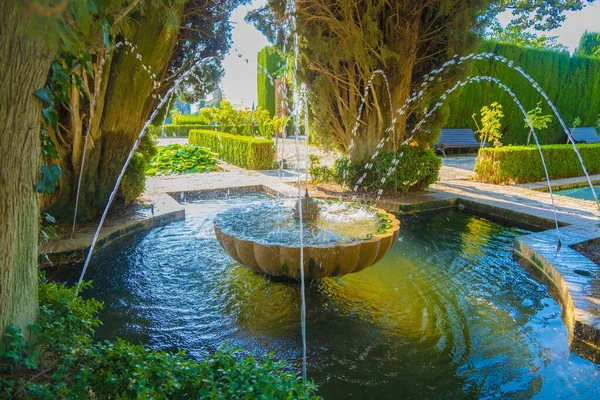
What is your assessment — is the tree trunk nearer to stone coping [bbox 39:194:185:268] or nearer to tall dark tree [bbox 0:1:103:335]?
stone coping [bbox 39:194:185:268]

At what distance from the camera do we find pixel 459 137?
15.4m

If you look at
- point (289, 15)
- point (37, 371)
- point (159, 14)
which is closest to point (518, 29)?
point (289, 15)

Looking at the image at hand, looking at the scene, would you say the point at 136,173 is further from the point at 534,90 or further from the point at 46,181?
the point at 534,90

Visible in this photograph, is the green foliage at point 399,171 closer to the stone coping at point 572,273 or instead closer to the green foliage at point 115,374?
the stone coping at point 572,273

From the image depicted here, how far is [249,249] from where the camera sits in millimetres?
3406

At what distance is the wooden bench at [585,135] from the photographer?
17.2 metres

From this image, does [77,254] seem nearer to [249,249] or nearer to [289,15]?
[249,249]

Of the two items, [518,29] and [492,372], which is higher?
[518,29]

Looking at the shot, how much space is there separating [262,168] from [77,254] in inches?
299

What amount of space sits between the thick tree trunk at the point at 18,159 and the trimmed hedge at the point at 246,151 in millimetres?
9671

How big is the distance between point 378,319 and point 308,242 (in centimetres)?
83

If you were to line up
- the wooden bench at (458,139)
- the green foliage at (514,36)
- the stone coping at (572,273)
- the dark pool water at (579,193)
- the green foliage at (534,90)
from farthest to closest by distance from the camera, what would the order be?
the green foliage at (514,36) → the green foliage at (534,90) → the wooden bench at (458,139) → the dark pool water at (579,193) → the stone coping at (572,273)

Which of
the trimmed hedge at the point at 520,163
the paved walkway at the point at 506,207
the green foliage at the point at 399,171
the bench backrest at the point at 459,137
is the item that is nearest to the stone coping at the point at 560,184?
the paved walkway at the point at 506,207

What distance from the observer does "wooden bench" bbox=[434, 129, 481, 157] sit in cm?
1481
